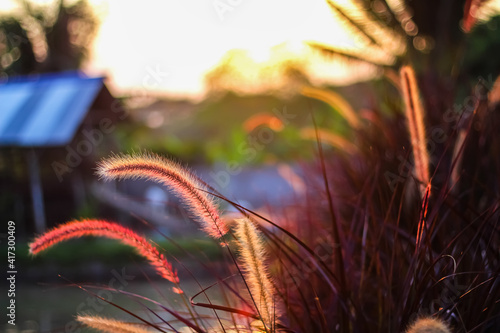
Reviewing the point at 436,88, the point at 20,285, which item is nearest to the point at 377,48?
the point at 436,88

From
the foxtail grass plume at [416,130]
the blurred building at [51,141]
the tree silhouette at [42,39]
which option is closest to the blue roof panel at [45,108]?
the blurred building at [51,141]

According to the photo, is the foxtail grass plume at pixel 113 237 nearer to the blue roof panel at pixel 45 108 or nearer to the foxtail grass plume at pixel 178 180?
the foxtail grass plume at pixel 178 180

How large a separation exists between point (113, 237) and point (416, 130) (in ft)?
2.29

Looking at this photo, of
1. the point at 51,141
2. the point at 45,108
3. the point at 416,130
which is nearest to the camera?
the point at 416,130

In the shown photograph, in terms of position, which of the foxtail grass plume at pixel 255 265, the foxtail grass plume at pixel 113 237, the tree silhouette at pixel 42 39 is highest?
the tree silhouette at pixel 42 39

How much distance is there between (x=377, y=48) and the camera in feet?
22.4

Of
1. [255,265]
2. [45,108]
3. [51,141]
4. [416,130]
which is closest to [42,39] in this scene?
[45,108]

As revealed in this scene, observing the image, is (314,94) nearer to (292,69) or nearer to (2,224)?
(2,224)

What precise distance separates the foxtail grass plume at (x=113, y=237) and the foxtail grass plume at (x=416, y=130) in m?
0.57

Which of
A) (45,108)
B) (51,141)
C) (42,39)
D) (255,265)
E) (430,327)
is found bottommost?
(430,327)

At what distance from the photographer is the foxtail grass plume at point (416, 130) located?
1.17 meters

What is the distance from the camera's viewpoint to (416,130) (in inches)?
47.9

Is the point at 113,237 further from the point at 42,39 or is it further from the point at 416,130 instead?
the point at 42,39

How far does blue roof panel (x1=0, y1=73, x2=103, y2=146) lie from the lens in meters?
9.54
